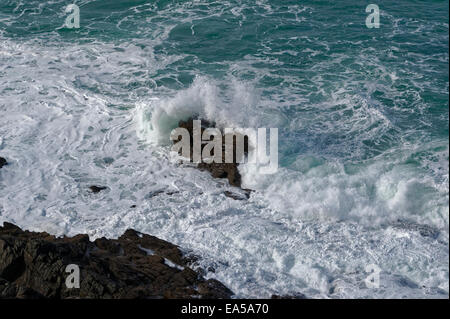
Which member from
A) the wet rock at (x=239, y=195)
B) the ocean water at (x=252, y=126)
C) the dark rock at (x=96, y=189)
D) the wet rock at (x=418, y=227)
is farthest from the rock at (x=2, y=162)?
Answer: the wet rock at (x=418, y=227)

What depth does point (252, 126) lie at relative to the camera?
18.0m

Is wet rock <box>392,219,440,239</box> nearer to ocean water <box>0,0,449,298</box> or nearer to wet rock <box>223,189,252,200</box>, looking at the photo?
ocean water <box>0,0,449,298</box>

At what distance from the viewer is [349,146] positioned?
1742cm

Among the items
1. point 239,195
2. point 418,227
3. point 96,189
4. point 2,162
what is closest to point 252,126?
point 239,195

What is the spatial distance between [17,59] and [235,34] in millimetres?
7998

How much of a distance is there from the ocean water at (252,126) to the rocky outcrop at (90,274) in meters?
0.79

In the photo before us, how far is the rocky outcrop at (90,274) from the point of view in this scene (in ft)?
36.7

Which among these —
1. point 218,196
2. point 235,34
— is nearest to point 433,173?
point 218,196

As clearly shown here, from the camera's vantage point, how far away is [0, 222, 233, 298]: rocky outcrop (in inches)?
441

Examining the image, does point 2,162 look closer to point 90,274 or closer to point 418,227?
point 90,274

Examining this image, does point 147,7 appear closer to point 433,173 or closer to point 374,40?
point 374,40

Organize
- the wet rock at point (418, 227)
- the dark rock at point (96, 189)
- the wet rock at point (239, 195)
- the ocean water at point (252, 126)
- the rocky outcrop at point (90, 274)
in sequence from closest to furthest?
the rocky outcrop at point (90, 274), the ocean water at point (252, 126), the wet rock at point (418, 227), the wet rock at point (239, 195), the dark rock at point (96, 189)

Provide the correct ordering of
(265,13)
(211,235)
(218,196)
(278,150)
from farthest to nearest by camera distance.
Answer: (265,13), (278,150), (218,196), (211,235)

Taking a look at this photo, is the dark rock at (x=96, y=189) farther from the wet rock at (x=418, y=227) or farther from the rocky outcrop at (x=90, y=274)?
the wet rock at (x=418, y=227)
